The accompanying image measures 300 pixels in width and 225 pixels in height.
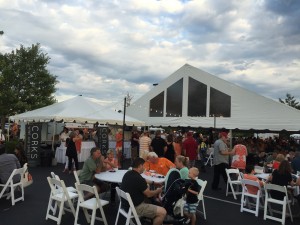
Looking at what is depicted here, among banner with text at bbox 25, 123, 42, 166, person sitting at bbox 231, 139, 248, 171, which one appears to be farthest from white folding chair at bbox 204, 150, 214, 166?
banner with text at bbox 25, 123, 42, 166

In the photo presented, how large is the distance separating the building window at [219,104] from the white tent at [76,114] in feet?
12.8

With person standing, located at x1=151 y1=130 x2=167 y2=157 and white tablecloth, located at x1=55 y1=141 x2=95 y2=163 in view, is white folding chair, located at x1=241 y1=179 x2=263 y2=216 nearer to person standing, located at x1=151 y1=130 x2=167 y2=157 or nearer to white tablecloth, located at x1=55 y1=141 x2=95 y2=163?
person standing, located at x1=151 y1=130 x2=167 y2=157

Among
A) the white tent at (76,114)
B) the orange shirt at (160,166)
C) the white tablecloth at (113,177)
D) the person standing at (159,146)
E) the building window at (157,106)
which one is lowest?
the white tablecloth at (113,177)

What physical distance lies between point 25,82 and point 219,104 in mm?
14240

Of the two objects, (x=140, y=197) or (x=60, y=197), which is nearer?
(x=140, y=197)

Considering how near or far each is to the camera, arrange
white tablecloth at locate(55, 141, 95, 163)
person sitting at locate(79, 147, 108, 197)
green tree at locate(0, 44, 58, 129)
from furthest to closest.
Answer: green tree at locate(0, 44, 58, 129) < white tablecloth at locate(55, 141, 95, 163) < person sitting at locate(79, 147, 108, 197)

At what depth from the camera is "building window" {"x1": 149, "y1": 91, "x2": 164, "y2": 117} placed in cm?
1585

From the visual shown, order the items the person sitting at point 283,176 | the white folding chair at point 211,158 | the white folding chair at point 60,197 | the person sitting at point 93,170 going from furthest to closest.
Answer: the white folding chair at point 211,158
the person sitting at point 283,176
the person sitting at point 93,170
the white folding chair at point 60,197

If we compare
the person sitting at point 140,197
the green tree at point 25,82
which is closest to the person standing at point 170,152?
the person sitting at point 140,197

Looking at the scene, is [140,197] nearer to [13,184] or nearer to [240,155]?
[13,184]

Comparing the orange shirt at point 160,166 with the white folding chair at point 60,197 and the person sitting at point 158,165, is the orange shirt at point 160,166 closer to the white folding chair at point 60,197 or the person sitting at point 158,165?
the person sitting at point 158,165

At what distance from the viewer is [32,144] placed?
10781 millimetres

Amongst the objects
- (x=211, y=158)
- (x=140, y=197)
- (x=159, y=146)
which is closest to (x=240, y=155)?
(x=159, y=146)

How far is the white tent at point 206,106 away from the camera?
12.1 metres
